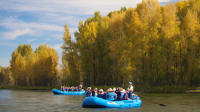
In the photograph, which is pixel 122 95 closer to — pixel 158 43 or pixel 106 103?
pixel 106 103

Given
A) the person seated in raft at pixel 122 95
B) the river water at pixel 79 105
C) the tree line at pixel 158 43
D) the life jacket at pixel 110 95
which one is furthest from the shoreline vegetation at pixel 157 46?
the life jacket at pixel 110 95

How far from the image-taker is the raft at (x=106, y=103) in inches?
1016

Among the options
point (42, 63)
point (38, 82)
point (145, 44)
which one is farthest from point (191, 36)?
point (38, 82)

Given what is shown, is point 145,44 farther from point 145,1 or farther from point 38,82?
point 38,82

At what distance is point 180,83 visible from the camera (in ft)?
160

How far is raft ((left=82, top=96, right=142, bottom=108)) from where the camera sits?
25.8 meters

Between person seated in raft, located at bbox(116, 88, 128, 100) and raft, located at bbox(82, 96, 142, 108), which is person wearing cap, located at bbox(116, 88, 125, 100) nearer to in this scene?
person seated in raft, located at bbox(116, 88, 128, 100)

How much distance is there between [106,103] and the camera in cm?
2614

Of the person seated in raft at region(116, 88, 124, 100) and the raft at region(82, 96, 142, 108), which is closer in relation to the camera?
the raft at region(82, 96, 142, 108)

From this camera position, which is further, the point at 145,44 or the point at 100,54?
the point at 100,54

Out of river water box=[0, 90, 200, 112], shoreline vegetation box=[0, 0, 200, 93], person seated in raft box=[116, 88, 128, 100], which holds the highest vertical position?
shoreline vegetation box=[0, 0, 200, 93]

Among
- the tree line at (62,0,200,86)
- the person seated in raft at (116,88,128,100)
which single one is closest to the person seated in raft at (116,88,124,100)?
the person seated in raft at (116,88,128,100)

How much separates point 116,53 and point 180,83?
12.0 metres

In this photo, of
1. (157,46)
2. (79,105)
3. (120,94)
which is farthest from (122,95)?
(157,46)
